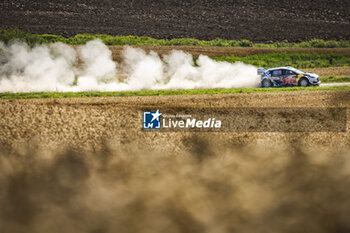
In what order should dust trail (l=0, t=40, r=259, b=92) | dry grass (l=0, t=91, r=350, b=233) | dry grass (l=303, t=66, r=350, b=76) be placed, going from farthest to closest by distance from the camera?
1. dry grass (l=303, t=66, r=350, b=76)
2. dust trail (l=0, t=40, r=259, b=92)
3. dry grass (l=0, t=91, r=350, b=233)

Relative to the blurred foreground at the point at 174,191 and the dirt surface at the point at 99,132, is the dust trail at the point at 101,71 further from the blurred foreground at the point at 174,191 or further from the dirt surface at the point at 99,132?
the blurred foreground at the point at 174,191

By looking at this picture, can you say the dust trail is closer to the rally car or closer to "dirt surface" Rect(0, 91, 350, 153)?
the rally car

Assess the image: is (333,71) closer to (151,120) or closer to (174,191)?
(151,120)

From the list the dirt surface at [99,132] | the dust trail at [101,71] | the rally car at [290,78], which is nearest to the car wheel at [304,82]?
the rally car at [290,78]

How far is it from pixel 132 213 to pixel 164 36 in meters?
43.7

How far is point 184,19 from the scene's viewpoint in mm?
62688

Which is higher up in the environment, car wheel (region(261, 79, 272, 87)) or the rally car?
the rally car

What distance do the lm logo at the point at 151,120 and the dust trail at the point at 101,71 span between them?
10.1 meters

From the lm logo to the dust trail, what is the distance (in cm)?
1014

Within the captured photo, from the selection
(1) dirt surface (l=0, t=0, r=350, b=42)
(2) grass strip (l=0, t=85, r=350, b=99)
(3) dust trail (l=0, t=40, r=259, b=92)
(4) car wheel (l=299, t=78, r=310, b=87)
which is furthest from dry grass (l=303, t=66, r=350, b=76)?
(1) dirt surface (l=0, t=0, r=350, b=42)

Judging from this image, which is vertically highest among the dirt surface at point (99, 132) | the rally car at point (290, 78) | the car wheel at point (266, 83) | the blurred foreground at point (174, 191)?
the rally car at point (290, 78)

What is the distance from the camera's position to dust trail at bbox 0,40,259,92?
28.3m

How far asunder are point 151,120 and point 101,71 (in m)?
13.8

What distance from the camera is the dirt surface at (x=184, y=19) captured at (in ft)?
184
